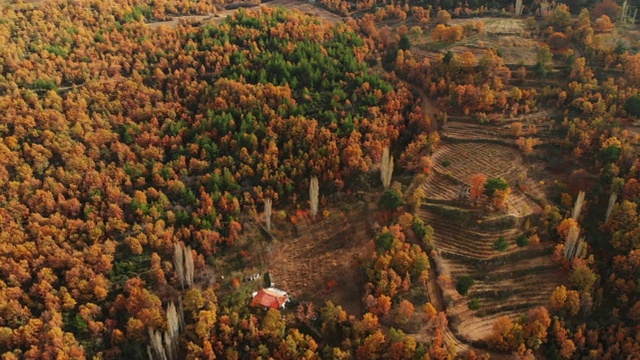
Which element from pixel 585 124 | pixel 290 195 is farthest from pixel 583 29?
pixel 290 195

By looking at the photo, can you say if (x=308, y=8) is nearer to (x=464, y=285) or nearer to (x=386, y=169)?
(x=386, y=169)

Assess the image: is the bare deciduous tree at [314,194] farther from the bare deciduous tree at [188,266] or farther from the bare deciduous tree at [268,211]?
the bare deciduous tree at [188,266]

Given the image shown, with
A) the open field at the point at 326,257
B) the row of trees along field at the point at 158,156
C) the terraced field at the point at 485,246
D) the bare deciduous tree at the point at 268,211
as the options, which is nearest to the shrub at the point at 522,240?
the terraced field at the point at 485,246

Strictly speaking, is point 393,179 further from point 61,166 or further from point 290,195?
point 61,166

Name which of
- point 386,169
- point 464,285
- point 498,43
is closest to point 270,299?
point 464,285

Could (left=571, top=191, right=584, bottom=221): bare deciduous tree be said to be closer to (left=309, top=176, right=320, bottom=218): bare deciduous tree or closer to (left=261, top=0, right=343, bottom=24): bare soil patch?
(left=309, top=176, right=320, bottom=218): bare deciduous tree

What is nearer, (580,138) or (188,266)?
(188,266)
